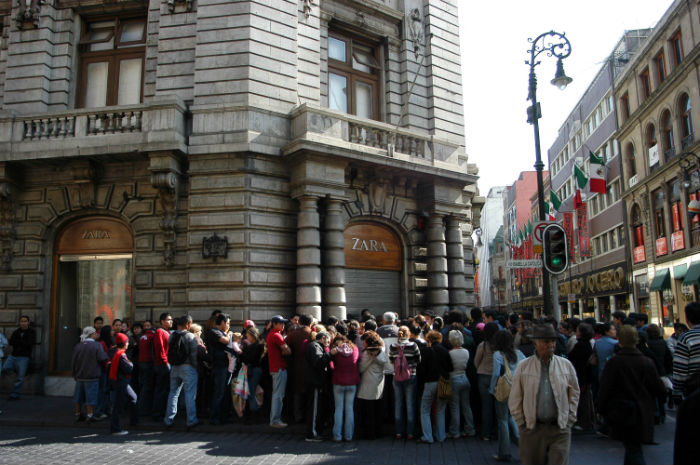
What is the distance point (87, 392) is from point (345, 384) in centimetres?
499

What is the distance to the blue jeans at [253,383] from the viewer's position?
10.3 metres

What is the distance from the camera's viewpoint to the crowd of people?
8766 mm

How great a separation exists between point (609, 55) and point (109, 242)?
1492 inches

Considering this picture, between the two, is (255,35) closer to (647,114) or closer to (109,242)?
(109,242)

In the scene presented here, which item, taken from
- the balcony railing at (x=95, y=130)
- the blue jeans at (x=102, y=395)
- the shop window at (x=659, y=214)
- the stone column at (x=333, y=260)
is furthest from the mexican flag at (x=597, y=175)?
the blue jeans at (x=102, y=395)

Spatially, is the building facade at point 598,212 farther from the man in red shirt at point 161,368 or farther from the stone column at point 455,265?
the man in red shirt at point 161,368

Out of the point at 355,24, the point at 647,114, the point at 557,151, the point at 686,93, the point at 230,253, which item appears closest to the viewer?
the point at 230,253

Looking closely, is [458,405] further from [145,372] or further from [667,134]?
[667,134]

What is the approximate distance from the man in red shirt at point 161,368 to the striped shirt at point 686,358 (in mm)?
8606

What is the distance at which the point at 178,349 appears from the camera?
400 inches

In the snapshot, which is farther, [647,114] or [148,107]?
[647,114]

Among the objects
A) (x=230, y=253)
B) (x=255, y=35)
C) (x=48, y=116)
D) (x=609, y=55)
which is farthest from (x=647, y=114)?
(x=48, y=116)

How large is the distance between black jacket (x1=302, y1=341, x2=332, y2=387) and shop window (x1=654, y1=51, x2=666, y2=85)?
30.3 m

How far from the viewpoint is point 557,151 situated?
56.1 metres
